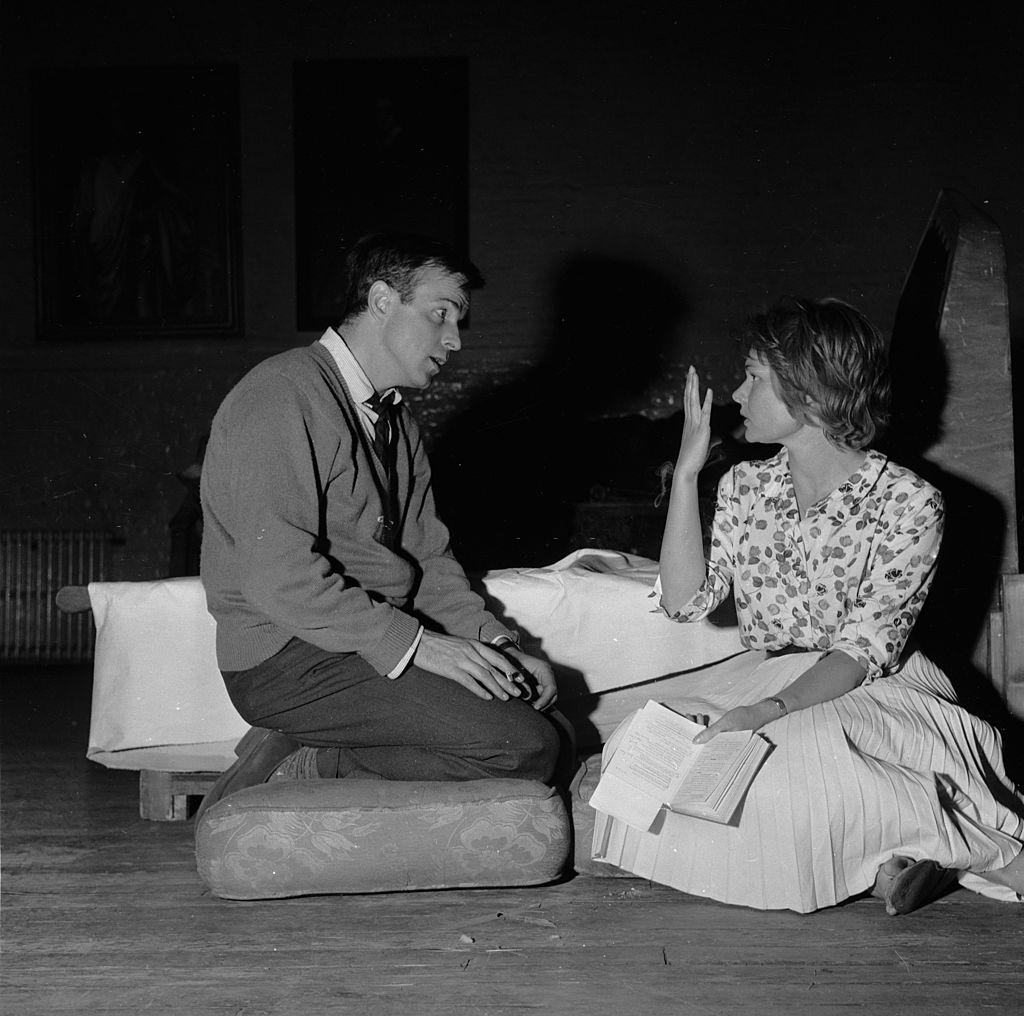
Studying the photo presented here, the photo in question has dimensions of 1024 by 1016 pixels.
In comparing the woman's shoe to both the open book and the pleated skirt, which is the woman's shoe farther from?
the open book

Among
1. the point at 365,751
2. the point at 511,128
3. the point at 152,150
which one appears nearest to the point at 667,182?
the point at 511,128

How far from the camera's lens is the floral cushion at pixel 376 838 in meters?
2.53

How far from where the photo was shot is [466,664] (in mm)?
2625

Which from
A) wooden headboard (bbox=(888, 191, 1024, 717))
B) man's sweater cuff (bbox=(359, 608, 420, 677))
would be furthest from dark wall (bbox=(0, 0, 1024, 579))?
man's sweater cuff (bbox=(359, 608, 420, 677))

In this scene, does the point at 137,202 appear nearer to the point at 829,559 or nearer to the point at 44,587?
the point at 44,587

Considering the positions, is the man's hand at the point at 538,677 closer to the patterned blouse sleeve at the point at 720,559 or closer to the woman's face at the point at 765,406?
the patterned blouse sleeve at the point at 720,559

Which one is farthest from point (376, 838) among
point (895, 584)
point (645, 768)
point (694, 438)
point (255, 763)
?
point (895, 584)

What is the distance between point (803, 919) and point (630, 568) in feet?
4.45

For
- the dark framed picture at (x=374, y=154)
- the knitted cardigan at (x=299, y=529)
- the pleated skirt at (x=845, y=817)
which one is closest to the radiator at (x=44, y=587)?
the dark framed picture at (x=374, y=154)

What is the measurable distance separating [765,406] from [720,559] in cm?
38

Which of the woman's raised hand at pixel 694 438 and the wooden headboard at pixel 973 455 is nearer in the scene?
the woman's raised hand at pixel 694 438

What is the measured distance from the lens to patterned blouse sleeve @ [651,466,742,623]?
282cm

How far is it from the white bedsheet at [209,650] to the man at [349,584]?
10.8 inches

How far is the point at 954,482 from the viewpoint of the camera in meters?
3.23
